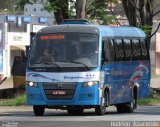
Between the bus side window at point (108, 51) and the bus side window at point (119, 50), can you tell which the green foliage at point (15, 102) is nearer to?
the bus side window at point (119, 50)

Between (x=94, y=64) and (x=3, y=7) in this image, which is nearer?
(x=94, y=64)

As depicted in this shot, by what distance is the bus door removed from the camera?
78.3 ft

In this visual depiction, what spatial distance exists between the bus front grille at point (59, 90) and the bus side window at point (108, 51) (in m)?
1.75

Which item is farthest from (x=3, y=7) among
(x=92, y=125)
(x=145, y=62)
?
(x=92, y=125)

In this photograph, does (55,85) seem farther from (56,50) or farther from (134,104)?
(134,104)

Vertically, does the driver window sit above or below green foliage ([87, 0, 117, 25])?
below

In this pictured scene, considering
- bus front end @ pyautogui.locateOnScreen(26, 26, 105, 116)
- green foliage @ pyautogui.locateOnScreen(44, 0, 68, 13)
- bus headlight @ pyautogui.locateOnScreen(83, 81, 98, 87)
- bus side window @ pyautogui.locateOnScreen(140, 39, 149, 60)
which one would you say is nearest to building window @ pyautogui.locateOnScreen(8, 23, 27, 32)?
green foliage @ pyautogui.locateOnScreen(44, 0, 68, 13)

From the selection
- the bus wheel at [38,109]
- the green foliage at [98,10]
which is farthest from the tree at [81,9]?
the bus wheel at [38,109]

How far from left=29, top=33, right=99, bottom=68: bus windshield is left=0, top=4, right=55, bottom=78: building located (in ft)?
164

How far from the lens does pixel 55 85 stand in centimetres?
2275

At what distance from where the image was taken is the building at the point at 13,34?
7501cm

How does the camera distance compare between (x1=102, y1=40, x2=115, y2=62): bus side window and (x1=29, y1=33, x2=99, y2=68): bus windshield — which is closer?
(x1=29, y1=33, x2=99, y2=68): bus windshield

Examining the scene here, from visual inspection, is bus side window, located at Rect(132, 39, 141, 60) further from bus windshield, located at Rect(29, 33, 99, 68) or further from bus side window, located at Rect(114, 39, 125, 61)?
bus windshield, located at Rect(29, 33, 99, 68)

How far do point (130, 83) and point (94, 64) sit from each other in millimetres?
4219
